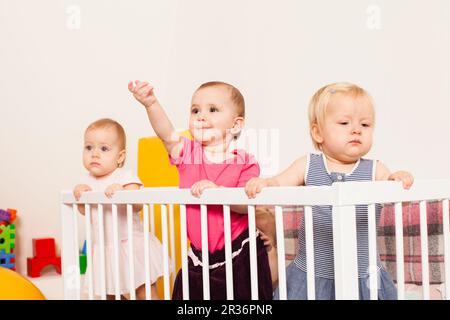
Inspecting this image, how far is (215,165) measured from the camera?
1.38 m

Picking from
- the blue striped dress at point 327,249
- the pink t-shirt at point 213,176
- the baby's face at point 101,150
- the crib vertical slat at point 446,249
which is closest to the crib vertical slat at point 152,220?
the baby's face at point 101,150

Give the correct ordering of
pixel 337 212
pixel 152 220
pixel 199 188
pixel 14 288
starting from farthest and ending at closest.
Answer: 1. pixel 152 220
2. pixel 14 288
3. pixel 199 188
4. pixel 337 212

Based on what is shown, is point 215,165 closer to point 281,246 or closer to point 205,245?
point 205,245

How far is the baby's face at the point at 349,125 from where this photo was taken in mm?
1185

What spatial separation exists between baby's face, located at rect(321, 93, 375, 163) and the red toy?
1.46 meters

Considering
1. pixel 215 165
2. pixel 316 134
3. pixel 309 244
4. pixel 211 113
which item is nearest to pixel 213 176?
pixel 215 165

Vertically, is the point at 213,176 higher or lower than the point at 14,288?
higher

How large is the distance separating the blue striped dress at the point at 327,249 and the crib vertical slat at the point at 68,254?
575mm

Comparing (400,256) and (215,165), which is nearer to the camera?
(400,256)

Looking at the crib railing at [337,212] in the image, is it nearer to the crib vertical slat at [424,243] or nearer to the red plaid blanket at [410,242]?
the crib vertical slat at [424,243]

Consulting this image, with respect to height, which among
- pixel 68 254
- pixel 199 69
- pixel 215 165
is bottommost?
pixel 68 254

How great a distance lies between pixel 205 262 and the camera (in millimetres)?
1144

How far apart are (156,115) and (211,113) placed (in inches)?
4.4
